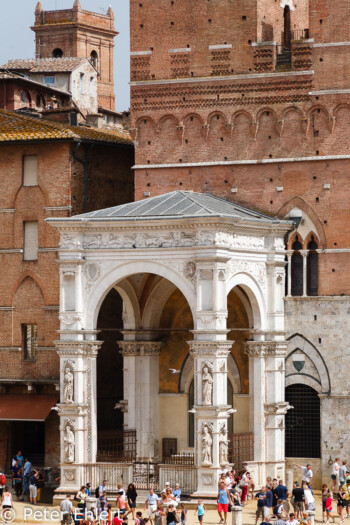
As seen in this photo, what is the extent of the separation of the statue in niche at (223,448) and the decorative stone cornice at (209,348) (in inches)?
80.2

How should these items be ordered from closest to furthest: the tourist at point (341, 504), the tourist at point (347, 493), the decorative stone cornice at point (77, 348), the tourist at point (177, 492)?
the tourist at point (177, 492) < the tourist at point (341, 504) < the tourist at point (347, 493) < the decorative stone cornice at point (77, 348)

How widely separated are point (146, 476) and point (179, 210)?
7706 millimetres

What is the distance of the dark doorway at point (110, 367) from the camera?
52312mm

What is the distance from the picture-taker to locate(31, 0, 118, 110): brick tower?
90.8m

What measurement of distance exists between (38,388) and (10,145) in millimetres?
7827

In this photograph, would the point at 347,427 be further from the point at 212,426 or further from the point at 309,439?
the point at 212,426

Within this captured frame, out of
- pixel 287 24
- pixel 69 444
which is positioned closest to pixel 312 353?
pixel 69 444

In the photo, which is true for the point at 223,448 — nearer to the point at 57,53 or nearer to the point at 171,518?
the point at 171,518

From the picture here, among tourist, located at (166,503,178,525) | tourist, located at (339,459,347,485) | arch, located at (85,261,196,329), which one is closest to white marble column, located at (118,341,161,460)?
arch, located at (85,261,196,329)

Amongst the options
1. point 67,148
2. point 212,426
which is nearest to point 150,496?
point 212,426

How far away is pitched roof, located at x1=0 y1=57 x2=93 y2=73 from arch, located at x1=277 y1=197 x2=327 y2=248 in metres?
31.2

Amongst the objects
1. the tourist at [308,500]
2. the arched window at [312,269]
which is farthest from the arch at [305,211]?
the tourist at [308,500]

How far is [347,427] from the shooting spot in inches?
1874

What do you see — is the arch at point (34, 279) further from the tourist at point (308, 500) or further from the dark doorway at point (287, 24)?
the tourist at point (308, 500)
